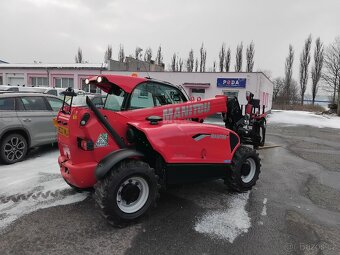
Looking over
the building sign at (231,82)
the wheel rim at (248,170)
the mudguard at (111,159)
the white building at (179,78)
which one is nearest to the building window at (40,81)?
the white building at (179,78)

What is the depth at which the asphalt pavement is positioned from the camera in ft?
11.2

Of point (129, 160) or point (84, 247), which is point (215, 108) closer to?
point (129, 160)

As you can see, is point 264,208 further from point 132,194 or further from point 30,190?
point 30,190

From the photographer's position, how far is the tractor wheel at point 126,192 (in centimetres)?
366

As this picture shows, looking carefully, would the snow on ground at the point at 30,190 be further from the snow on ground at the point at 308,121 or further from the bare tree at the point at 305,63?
the bare tree at the point at 305,63

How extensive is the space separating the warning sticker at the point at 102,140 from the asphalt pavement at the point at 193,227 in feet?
3.47

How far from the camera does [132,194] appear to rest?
3.94m

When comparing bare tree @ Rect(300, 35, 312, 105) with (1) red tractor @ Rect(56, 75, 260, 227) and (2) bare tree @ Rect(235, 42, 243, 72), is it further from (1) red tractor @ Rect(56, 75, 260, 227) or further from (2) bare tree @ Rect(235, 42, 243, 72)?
(1) red tractor @ Rect(56, 75, 260, 227)

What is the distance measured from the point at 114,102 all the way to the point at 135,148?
2.98ft

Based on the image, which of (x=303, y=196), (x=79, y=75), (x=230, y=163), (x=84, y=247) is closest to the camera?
(x=84, y=247)

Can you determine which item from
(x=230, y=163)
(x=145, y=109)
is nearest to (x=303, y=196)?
(x=230, y=163)

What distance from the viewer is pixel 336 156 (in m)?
9.02

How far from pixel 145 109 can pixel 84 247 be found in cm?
213

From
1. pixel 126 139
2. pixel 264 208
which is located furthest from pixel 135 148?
pixel 264 208
